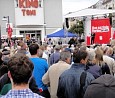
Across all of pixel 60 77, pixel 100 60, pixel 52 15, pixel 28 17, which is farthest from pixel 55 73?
pixel 52 15

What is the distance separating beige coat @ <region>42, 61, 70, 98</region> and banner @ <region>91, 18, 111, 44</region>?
9644 millimetres

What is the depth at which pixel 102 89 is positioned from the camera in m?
2.90

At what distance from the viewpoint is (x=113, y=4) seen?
9619cm

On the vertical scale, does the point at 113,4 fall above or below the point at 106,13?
above

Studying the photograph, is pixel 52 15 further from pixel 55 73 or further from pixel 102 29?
pixel 55 73

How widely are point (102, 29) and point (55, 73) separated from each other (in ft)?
32.3

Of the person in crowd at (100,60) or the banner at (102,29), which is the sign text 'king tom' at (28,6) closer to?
the banner at (102,29)

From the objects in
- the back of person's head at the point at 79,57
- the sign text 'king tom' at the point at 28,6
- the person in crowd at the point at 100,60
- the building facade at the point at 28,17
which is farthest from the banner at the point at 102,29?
the sign text 'king tom' at the point at 28,6

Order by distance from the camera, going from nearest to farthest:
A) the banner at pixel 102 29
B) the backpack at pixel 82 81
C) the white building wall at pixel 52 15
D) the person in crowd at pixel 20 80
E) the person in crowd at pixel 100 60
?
the person in crowd at pixel 20 80 < the backpack at pixel 82 81 < the person in crowd at pixel 100 60 < the banner at pixel 102 29 < the white building wall at pixel 52 15

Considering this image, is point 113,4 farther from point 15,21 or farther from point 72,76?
point 72,76

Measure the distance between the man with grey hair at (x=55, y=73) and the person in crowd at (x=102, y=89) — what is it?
292 centimetres

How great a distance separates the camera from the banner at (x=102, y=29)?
15.3 meters

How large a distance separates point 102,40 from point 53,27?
4056 cm

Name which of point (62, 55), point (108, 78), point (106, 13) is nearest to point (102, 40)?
point (106, 13)
